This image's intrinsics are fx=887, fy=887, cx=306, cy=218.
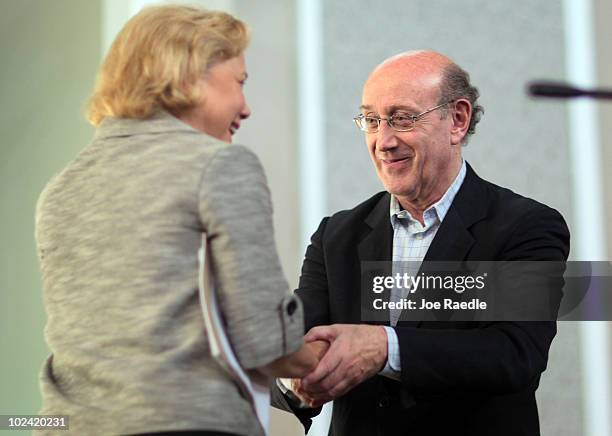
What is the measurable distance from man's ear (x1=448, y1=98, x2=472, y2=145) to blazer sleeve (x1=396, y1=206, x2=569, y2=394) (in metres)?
0.59

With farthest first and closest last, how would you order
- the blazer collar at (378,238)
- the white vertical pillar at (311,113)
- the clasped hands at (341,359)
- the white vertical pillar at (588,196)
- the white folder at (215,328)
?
1. the white vertical pillar at (588,196)
2. the white vertical pillar at (311,113)
3. the blazer collar at (378,238)
4. the clasped hands at (341,359)
5. the white folder at (215,328)

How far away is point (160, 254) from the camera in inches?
49.1

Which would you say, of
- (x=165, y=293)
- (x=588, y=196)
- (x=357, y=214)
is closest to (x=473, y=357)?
(x=357, y=214)

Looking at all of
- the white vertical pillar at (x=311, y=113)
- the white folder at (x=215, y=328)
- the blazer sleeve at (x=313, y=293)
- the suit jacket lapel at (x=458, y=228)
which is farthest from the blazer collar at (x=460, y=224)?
the white vertical pillar at (x=311, y=113)

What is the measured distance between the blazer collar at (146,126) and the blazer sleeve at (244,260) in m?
0.10

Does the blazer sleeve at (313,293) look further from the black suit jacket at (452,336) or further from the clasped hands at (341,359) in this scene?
the clasped hands at (341,359)

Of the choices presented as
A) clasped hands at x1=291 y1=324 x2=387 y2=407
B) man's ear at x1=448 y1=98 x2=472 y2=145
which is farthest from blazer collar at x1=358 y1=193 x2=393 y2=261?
clasped hands at x1=291 y1=324 x2=387 y2=407

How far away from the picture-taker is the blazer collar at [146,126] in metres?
1.33

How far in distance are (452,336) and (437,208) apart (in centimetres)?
42

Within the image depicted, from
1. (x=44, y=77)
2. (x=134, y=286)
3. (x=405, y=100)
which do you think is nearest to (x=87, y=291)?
(x=134, y=286)

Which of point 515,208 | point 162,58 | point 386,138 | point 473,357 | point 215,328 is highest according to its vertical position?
point 162,58

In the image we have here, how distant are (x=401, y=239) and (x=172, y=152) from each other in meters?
0.91

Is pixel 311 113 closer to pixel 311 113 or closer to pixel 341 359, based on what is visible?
pixel 311 113

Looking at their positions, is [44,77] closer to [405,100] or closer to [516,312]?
[405,100]
